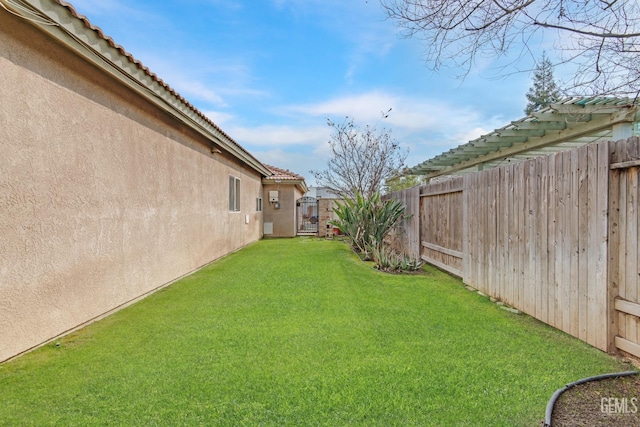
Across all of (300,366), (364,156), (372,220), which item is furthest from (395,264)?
(364,156)

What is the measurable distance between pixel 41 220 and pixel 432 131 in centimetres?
1576

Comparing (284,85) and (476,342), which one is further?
(284,85)

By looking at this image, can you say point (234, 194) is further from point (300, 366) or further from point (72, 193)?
point (300, 366)

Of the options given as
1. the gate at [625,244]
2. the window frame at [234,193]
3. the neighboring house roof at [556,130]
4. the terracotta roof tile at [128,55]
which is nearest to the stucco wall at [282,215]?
the window frame at [234,193]

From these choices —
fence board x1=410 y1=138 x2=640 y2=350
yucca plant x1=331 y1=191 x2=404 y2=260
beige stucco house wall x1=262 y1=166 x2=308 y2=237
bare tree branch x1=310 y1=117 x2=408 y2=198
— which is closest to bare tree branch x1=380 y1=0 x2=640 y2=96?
fence board x1=410 y1=138 x2=640 y2=350

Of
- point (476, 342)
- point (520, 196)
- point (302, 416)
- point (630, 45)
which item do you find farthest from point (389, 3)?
point (302, 416)

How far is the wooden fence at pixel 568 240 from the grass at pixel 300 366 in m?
0.32

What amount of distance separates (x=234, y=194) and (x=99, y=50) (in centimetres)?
779

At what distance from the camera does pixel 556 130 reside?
6.71 m

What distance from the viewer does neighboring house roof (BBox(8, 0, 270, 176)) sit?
3.42 metres

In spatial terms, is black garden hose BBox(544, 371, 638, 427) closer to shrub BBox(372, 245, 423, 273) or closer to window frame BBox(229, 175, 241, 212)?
shrub BBox(372, 245, 423, 273)

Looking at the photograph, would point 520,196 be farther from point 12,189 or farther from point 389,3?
point 12,189

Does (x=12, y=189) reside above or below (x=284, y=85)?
below

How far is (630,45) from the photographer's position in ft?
11.1
